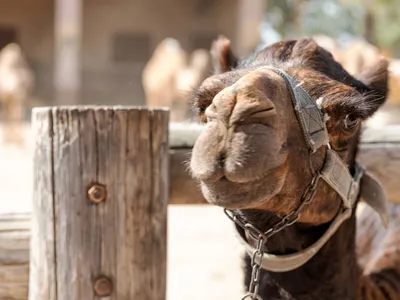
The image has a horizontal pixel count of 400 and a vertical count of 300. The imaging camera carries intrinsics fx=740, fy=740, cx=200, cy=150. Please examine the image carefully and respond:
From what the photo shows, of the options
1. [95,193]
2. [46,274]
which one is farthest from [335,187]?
[46,274]

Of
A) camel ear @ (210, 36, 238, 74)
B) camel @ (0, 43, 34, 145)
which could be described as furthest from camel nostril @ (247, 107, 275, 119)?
camel @ (0, 43, 34, 145)

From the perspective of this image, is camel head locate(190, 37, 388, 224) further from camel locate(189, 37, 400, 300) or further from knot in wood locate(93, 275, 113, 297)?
knot in wood locate(93, 275, 113, 297)

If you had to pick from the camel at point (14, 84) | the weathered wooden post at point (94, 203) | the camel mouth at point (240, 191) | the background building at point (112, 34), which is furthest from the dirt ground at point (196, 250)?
the background building at point (112, 34)

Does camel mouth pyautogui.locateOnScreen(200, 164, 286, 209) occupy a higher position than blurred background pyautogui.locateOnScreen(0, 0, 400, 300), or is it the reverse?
camel mouth pyautogui.locateOnScreen(200, 164, 286, 209)

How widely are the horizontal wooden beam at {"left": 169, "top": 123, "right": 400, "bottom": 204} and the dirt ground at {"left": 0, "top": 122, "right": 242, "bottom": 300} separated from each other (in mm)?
806

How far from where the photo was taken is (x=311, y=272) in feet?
7.77

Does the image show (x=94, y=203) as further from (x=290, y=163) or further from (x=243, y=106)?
(x=243, y=106)

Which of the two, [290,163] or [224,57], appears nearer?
[290,163]

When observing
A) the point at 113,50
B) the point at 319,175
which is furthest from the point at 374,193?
the point at 113,50

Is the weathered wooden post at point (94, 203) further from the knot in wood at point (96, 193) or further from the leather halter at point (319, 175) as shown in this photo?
the leather halter at point (319, 175)

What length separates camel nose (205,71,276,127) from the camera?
1714 millimetres

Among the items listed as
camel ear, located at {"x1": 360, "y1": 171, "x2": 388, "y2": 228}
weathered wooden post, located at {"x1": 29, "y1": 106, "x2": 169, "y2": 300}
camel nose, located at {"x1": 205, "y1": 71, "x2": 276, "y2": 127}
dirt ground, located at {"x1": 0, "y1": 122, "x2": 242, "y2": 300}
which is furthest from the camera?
dirt ground, located at {"x1": 0, "y1": 122, "x2": 242, "y2": 300}

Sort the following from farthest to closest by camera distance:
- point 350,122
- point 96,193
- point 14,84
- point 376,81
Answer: point 14,84, point 376,81, point 96,193, point 350,122

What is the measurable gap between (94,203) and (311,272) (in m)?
0.73
